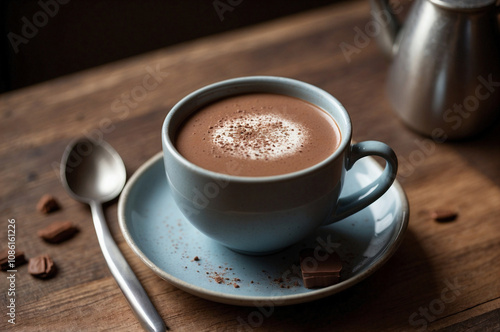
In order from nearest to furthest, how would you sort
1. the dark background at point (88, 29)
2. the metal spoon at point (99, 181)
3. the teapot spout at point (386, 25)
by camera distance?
the metal spoon at point (99, 181)
the teapot spout at point (386, 25)
the dark background at point (88, 29)

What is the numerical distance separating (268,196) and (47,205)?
0.50 meters

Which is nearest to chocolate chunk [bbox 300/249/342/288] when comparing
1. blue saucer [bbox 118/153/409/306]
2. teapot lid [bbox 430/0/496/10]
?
blue saucer [bbox 118/153/409/306]

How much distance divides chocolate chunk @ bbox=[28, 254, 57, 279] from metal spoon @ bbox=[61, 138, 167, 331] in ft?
0.28

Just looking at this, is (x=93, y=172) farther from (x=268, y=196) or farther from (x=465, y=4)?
(x=465, y=4)

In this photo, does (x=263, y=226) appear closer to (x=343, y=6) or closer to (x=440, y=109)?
(x=440, y=109)

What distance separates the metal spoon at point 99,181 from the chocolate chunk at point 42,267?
0.28ft

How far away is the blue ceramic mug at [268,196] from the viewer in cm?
69

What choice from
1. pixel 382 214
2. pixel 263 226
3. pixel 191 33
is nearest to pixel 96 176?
pixel 263 226

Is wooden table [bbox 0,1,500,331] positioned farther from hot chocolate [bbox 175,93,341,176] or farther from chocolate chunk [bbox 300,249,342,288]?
hot chocolate [bbox 175,93,341,176]

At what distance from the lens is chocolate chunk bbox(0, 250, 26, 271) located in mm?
858

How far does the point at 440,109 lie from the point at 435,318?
480 millimetres

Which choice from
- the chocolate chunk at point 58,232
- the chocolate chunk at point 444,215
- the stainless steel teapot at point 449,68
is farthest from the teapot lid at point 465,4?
the chocolate chunk at point 58,232

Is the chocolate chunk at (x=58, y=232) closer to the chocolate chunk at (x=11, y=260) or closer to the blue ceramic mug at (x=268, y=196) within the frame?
the chocolate chunk at (x=11, y=260)

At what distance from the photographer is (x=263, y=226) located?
73cm
